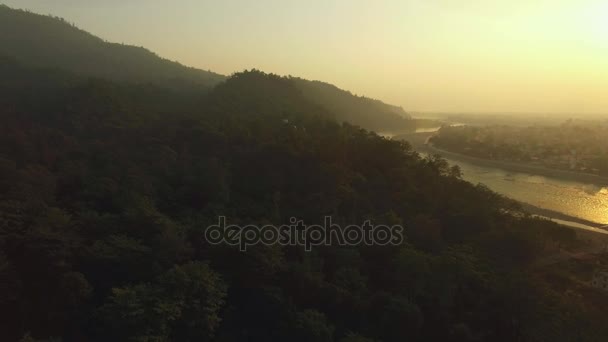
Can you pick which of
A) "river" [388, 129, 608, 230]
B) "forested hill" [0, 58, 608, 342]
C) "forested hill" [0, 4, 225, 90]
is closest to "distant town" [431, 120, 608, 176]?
"river" [388, 129, 608, 230]

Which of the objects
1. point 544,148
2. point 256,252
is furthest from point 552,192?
point 256,252

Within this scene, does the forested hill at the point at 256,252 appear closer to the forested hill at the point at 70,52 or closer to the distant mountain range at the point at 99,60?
the distant mountain range at the point at 99,60

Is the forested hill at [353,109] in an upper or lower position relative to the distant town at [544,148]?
upper

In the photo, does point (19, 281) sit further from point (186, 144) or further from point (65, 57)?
point (65, 57)

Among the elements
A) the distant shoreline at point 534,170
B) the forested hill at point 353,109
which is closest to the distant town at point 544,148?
the distant shoreline at point 534,170

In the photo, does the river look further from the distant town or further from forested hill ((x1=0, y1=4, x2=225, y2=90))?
forested hill ((x1=0, y1=4, x2=225, y2=90))
